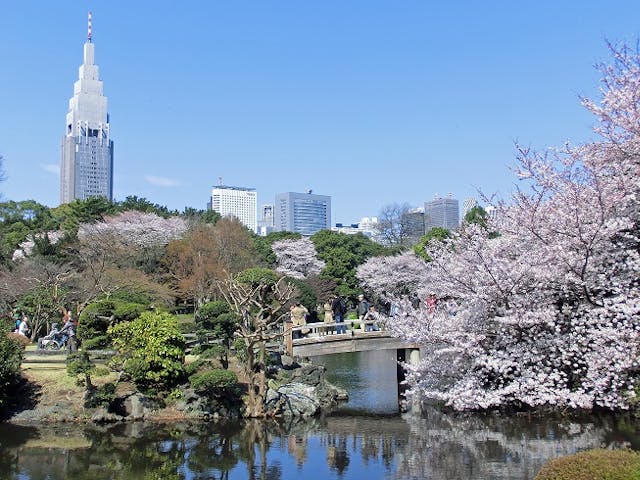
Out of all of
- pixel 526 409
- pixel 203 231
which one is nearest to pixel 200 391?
pixel 526 409

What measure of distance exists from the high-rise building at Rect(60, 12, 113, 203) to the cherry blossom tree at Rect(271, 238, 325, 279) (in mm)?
104643

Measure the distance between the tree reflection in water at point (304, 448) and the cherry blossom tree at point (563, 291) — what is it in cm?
120

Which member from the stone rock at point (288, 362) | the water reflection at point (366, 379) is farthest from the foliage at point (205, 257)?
the stone rock at point (288, 362)

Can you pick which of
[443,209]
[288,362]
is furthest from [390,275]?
[443,209]

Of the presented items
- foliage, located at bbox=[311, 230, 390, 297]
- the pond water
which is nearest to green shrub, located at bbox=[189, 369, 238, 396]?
the pond water

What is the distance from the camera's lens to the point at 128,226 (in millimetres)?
38969

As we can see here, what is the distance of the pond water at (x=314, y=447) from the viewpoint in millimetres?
12195

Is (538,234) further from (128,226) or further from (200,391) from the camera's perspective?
(128,226)

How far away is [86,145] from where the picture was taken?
5733 inches

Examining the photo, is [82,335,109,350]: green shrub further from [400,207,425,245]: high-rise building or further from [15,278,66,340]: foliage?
[400,207,425,245]: high-rise building

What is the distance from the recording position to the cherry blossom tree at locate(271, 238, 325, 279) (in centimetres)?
4959

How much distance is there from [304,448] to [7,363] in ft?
27.5

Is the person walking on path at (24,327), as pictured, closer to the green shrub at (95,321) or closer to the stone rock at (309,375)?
the green shrub at (95,321)

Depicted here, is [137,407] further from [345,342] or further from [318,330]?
[318,330]
